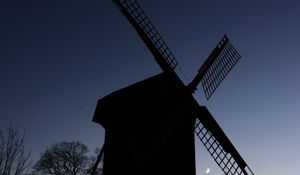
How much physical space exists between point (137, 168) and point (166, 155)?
1.14 m

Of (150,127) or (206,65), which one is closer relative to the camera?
(150,127)

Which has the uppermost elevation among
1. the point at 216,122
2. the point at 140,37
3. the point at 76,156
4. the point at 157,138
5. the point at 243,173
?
the point at 76,156

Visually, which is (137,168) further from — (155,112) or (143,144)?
(155,112)

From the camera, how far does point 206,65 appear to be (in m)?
14.5

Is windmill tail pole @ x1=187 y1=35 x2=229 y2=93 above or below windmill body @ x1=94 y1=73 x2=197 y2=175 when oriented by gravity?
above

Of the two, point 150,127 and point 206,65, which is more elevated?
point 206,65

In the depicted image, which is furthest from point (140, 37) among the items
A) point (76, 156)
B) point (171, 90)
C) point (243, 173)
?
point (76, 156)

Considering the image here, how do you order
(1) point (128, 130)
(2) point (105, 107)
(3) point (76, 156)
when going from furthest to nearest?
(3) point (76, 156), (2) point (105, 107), (1) point (128, 130)

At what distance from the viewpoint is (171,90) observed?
41.8 ft

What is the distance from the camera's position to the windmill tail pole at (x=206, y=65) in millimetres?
12998

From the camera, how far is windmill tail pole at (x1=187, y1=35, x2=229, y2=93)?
13.0 meters

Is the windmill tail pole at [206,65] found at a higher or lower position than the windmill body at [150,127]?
higher

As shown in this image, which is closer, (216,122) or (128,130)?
(128,130)

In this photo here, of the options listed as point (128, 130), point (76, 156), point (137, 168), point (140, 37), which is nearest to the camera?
point (137, 168)
